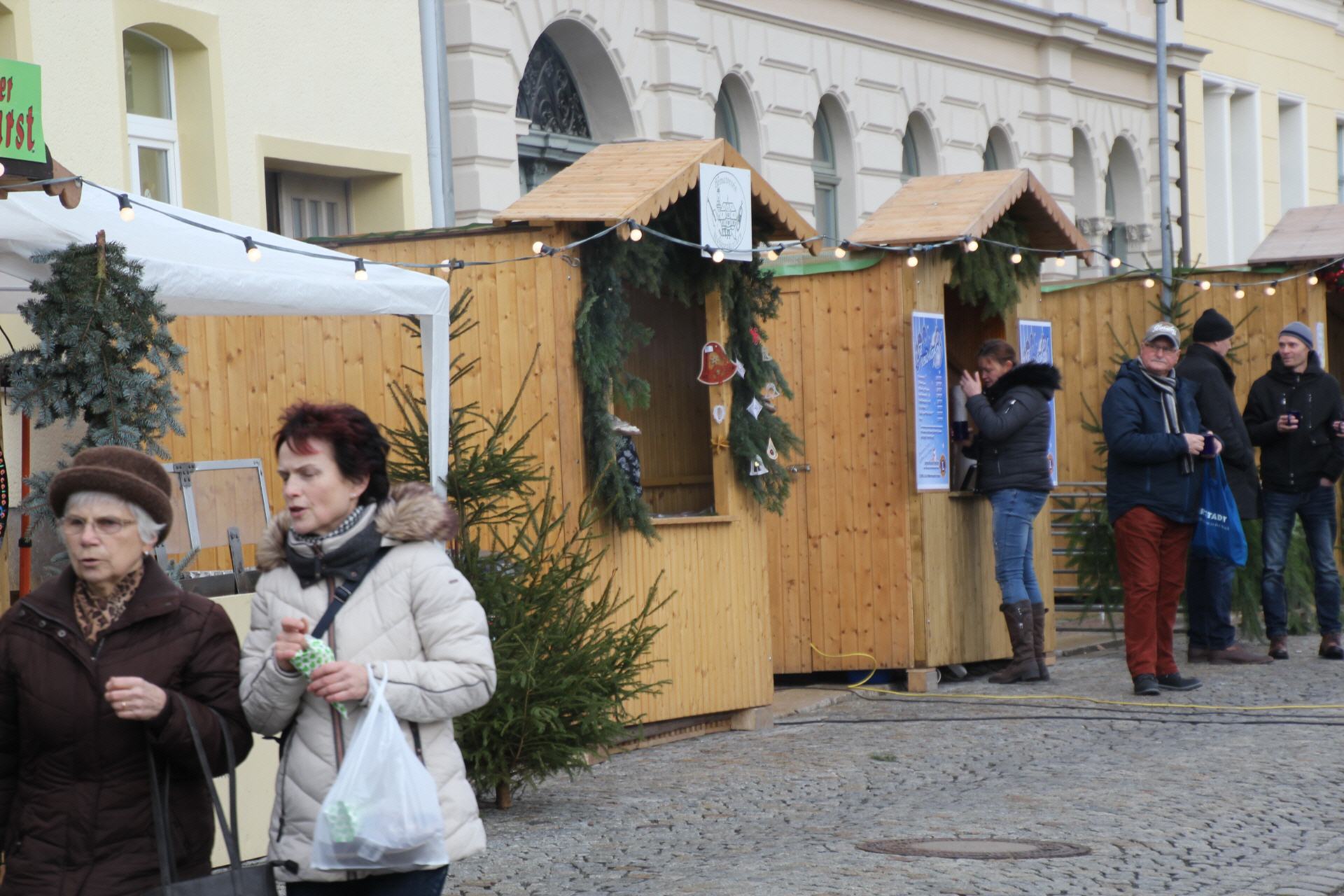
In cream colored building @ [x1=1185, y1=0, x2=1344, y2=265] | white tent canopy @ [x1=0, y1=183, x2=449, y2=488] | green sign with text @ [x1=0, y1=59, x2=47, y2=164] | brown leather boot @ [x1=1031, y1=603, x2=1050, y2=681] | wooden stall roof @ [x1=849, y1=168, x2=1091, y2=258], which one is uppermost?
cream colored building @ [x1=1185, y1=0, x2=1344, y2=265]

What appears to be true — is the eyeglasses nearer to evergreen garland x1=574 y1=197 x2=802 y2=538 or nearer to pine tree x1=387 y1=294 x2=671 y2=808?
pine tree x1=387 y1=294 x2=671 y2=808

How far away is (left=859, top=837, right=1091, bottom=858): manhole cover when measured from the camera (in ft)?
23.9

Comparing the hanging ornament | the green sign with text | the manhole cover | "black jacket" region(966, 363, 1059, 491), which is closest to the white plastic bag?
the green sign with text

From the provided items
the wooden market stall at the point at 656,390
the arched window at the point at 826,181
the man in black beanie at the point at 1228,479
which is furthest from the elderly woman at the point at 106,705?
the arched window at the point at 826,181

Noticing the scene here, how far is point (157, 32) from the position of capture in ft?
39.3

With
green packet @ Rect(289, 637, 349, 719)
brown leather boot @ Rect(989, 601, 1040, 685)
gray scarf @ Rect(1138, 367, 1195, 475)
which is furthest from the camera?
brown leather boot @ Rect(989, 601, 1040, 685)

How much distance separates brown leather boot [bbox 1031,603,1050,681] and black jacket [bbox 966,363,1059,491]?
2.35 feet

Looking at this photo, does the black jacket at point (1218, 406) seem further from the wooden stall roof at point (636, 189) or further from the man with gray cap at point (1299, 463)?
the wooden stall roof at point (636, 189)

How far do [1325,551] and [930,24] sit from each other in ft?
30.3

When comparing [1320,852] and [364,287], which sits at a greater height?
[364,287]

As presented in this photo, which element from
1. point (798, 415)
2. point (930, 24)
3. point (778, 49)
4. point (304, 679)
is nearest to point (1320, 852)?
point (304, 679)

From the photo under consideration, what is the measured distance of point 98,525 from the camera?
14.1ft

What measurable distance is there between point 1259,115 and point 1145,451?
58.7 ft

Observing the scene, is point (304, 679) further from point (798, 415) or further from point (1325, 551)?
point (1325, 551)
